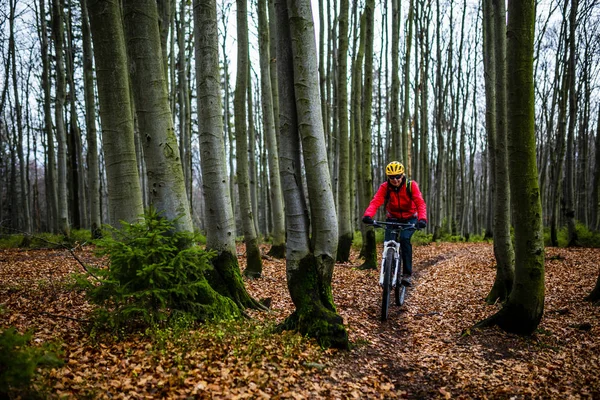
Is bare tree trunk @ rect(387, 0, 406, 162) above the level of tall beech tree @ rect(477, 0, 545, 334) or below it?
above

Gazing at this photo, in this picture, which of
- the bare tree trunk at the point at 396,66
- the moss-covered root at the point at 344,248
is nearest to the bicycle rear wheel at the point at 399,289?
the moss-covered root at the point at 344,248

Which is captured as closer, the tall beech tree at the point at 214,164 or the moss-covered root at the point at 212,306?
the moss-covered root at the point at 212,306

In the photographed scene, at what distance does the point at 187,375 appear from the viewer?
324 centimetres

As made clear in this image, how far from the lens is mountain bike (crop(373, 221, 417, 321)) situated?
5.89 metres

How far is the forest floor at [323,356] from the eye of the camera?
3.19 metres

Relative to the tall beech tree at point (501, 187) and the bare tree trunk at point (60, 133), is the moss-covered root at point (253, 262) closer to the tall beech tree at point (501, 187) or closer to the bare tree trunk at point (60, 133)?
the tall beech tree at point (501, 187)

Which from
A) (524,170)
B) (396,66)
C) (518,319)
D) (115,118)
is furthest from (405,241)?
(396,66)

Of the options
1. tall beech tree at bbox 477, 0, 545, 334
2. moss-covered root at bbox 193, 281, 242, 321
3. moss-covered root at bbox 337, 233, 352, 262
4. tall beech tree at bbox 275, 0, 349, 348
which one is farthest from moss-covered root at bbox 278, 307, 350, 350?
moss-covered root at bbox 337, 233, 352, 262

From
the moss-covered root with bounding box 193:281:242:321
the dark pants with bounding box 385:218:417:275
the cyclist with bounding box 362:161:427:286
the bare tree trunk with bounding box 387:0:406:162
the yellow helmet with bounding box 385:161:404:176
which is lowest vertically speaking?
the moss-covered root with bounding box 193:281:242:321

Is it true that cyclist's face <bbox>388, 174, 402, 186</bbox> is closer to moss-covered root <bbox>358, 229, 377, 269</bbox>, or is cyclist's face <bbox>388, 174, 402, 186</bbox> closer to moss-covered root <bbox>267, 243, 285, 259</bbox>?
moss-covered root <bbox>358, 229, 377, 269</bbox>

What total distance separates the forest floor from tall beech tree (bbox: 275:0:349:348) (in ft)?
1.32

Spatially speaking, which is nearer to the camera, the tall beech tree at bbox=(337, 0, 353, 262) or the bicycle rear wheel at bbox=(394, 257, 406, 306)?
the bicycle rear wheel at bbox=(394, 257, 406, 306)

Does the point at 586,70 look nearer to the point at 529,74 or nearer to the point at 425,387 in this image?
the point at 529,74

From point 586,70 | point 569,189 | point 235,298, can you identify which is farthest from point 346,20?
point 586,70
